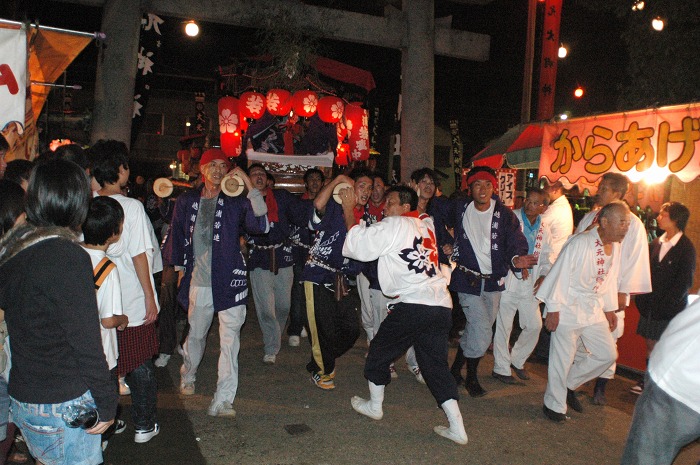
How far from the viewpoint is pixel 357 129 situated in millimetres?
11117

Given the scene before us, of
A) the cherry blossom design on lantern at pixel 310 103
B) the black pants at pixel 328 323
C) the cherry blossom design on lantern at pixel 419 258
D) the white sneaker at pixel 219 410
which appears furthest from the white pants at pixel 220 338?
the cherry blossom design on lantern at pixel 310 103

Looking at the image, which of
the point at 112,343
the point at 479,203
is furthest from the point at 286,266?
the point at 112,343

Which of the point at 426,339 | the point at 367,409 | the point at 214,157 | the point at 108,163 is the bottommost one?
the point at 367,409

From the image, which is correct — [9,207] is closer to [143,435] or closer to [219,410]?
[143,435]

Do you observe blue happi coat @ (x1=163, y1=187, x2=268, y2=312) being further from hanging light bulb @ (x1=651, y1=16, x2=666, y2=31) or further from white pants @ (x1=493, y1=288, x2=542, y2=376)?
hanging light bulb @ (x1=651, y1=16, x2=666, y2=31)

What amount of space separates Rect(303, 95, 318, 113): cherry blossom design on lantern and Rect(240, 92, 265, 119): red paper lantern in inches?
30.4

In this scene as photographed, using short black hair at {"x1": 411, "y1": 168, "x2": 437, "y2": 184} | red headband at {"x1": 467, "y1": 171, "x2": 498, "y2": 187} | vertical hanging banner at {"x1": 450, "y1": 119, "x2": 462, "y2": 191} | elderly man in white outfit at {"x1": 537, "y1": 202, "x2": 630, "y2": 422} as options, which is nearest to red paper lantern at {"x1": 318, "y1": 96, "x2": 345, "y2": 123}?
short black hair at {"x1": 411, "y1": 168, "x2": 437, "y2": 184}

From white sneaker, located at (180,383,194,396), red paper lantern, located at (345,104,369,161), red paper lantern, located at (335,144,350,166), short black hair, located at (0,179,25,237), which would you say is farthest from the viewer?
red paper lantern, located at (335,144,350,166)

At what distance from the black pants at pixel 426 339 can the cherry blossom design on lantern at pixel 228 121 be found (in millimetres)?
6399

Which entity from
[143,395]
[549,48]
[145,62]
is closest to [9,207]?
[143,395]

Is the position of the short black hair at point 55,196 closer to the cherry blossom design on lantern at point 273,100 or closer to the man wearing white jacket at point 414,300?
the man wearing white jacket at point 414,300

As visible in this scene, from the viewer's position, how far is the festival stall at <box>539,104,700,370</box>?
620 centimetres

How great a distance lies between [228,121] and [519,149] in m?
5.12

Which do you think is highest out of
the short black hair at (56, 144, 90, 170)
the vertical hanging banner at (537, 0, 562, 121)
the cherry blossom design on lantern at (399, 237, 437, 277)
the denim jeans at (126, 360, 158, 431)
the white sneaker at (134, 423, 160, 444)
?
the vertical hanging banner at (537, 0, 562, 121)
